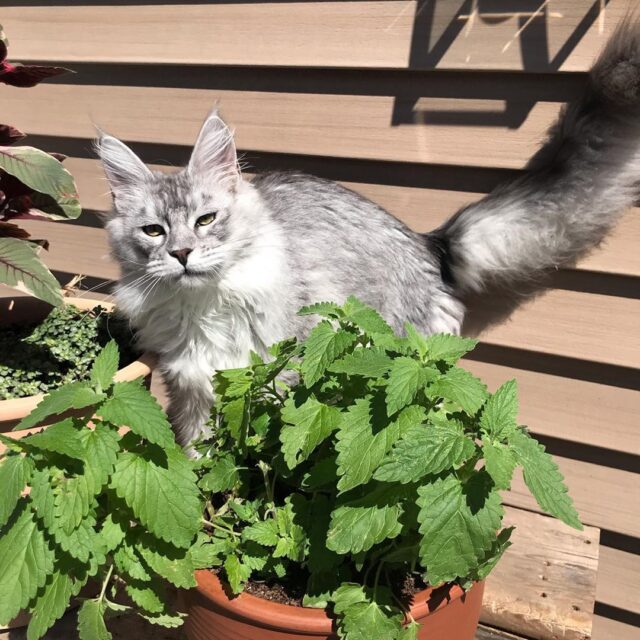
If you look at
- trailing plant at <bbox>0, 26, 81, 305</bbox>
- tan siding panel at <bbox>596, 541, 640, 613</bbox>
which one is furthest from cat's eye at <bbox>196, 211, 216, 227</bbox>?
tan siding panel at <bbox>596, 541, 640, 613</bbox>

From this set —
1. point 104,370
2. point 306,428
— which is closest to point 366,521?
point 306,428

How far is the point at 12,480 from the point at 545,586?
4.54ft

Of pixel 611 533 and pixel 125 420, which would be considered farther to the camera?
pixel 611 533

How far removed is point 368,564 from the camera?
3.71 ft

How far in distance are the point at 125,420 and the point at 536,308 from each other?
4.51 ft

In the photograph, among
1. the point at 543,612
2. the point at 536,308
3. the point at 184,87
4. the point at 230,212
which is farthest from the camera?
the point at 184,87

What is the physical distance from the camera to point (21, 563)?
992mm

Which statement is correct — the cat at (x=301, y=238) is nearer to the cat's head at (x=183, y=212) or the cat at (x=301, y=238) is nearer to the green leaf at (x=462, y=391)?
the cat's head at (x=183, y=212)

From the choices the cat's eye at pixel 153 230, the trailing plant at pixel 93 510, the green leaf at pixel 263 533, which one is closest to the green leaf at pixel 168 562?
the trailing plant at pixel 93 510

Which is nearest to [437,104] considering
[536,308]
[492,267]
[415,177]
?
[415,177]

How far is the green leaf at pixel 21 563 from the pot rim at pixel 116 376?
1.56 ft

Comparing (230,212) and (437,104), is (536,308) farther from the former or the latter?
(230,212)

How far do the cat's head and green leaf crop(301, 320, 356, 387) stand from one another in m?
0.59

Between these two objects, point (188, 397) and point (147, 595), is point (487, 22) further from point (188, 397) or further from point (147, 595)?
point (147, 595)
